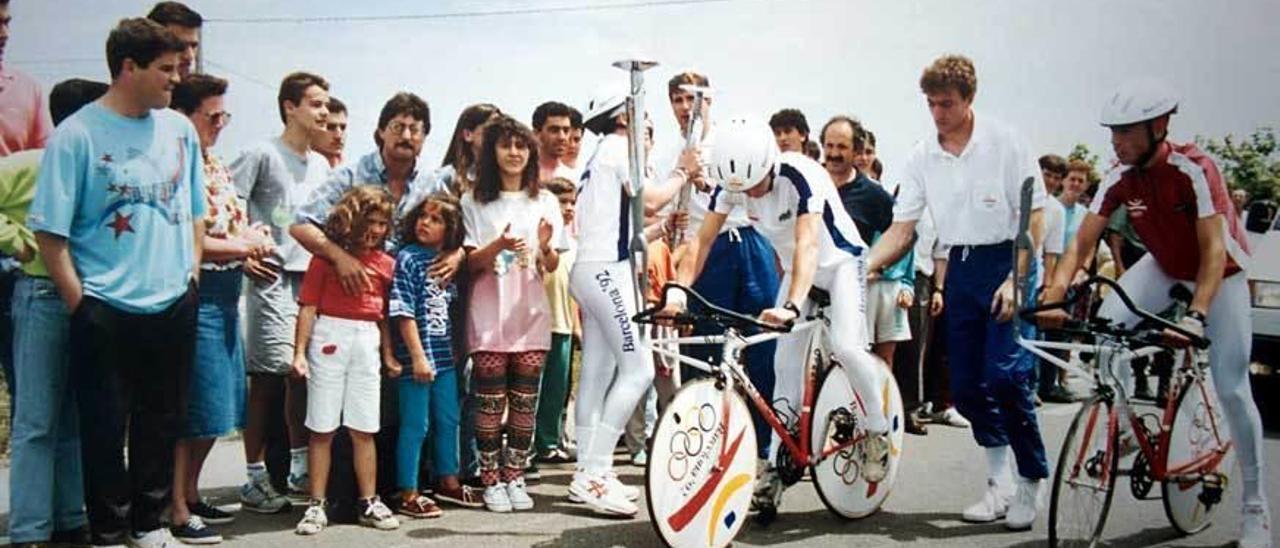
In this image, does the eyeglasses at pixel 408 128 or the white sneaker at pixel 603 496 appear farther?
the eyeglasses at pixel 408 128

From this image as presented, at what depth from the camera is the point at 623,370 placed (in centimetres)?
477

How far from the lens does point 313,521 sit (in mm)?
4418

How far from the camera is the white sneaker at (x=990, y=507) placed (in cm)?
473

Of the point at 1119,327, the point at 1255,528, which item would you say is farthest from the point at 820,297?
the point at 1255,528

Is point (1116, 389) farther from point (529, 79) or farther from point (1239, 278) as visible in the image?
point (529, 79)

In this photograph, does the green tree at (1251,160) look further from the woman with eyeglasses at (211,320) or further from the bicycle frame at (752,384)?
the woman with eyeglasses at (211,320)

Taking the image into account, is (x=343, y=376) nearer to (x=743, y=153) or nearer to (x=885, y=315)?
(x=743, y=153)

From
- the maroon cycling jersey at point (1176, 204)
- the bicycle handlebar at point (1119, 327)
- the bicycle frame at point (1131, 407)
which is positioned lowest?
the bicycle frame at point (1131, 407)

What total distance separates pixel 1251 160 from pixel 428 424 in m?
3.44

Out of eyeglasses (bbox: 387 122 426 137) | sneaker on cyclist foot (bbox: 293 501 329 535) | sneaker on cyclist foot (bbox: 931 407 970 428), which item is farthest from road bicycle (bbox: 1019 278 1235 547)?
sneaker on cyclist foot (bbox: 293 501 329 535)

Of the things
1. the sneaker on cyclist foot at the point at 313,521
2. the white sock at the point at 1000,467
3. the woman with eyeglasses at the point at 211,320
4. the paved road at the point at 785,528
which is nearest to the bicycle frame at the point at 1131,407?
the paved road at the point at 785,528

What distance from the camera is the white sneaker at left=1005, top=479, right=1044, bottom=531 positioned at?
460 cm

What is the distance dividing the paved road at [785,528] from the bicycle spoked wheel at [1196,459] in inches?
3.0

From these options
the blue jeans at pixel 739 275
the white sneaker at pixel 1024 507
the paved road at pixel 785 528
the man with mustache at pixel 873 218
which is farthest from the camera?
the man with mustache at pixel 873 218
